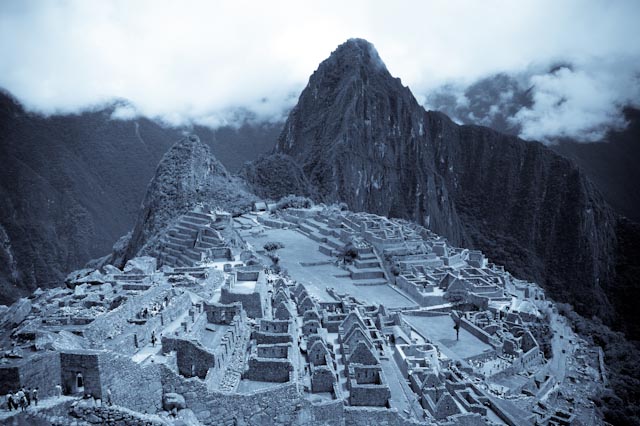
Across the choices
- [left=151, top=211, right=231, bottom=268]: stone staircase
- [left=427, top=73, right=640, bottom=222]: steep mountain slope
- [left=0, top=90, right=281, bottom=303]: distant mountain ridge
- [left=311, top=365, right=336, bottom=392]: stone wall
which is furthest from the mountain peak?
[left=311, top=365, right=336, bottom=392]: stone wall

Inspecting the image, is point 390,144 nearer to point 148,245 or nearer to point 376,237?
point 376,237

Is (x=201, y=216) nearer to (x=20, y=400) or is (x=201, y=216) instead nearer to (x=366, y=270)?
(x=366, y=270)

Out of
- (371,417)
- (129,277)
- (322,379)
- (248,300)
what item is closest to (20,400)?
(322,379)

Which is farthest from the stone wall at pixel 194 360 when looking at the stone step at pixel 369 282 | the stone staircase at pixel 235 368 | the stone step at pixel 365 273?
the stone step at pixel 365 273

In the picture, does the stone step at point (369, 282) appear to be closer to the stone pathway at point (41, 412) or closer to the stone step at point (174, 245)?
the stone step at point (174, 245)

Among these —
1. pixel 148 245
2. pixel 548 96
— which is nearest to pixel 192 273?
pixel 148 245

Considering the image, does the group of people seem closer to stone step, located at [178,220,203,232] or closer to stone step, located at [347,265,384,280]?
stone step, located at [178,220,203,232]
